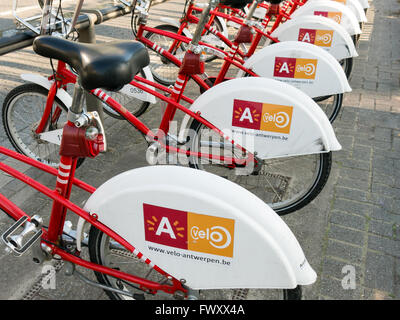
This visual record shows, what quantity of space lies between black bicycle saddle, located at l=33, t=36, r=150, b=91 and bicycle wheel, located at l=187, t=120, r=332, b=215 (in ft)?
4.54

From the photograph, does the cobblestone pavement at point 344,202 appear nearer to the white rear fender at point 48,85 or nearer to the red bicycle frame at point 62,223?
the red bicycle frame at point 62,223

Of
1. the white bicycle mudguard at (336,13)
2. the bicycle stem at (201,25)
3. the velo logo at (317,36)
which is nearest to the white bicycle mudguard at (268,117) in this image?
the bicycle stem at (201,25)

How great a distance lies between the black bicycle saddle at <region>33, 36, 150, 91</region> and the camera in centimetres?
153

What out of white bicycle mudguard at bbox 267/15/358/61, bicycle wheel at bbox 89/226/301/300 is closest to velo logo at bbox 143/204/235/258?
bicycle wheel at bbox 89/226/301/300

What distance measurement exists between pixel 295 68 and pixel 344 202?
1.31 meters

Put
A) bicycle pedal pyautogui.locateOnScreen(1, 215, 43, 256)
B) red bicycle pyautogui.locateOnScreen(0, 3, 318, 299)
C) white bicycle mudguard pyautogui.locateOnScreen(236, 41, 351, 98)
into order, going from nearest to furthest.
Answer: red bicycle pyautogui.locateOnScreen(0, 3, 318, 299) < bicycle pedal pyautogui.locateOnScreen(1, 215, 43, 256) < white bicycle mudguard pyautogui.locateOnScreen(236, 41, 351, 98)

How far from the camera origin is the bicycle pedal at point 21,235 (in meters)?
2.00

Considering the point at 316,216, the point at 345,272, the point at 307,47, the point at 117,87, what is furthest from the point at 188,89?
the point at 117,87

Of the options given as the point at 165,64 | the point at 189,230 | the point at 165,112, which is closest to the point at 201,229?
the point at 189,230

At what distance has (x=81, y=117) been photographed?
1.72 metres

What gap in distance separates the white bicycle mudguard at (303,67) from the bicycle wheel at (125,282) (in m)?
2.08

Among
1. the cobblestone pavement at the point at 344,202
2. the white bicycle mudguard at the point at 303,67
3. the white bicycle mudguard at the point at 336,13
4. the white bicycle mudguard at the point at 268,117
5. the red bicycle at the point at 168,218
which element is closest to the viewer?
the red bicycle at the point at 168,218

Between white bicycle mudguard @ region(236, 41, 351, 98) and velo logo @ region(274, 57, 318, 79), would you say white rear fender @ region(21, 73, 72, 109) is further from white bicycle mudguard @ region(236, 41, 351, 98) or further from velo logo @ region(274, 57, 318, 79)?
Result: velo logo @ region(274, 57, 318, 79)

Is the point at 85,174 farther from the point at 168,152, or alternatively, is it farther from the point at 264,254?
the point at 264,254
